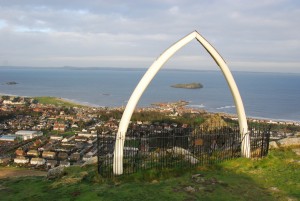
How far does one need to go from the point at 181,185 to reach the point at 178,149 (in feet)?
12.0

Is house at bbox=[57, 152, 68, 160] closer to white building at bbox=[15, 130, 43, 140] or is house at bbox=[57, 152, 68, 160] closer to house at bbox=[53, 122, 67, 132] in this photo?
white building at bbox=[15, 130, 43, 140]

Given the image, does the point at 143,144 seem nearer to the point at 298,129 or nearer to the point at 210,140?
the point at 210,140

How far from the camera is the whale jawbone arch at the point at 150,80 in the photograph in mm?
10031

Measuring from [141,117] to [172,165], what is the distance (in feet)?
117

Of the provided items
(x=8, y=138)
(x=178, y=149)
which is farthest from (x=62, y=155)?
(x=178, y=149)

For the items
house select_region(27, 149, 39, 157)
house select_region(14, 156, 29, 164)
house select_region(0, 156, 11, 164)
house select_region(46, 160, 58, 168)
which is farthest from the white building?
house select_region(46, 160, 58, 168)

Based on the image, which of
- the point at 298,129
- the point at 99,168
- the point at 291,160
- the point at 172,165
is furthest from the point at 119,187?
the point at 298,129

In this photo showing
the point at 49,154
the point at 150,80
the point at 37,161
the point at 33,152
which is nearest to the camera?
the point at 150,80

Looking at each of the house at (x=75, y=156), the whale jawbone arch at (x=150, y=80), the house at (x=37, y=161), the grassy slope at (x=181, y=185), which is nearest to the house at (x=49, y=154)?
the house at (x=75, y=156)

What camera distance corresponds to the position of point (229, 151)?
12.6 metres

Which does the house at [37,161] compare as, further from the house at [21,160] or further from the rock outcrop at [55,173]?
the rock outcrop at [55,173]

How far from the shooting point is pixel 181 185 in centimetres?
905

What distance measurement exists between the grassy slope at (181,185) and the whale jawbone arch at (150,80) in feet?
2.25

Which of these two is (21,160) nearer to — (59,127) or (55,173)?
(55,173)
